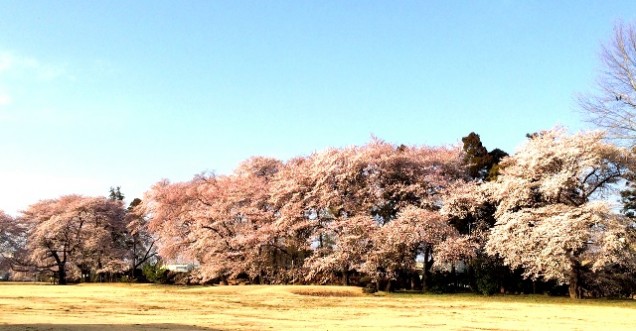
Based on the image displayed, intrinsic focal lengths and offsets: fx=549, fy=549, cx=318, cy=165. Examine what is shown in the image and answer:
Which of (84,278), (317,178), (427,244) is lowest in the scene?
(84,278)

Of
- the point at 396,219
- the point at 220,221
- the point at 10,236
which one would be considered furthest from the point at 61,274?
the point at 396,219

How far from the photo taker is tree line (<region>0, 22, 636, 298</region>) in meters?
28.3

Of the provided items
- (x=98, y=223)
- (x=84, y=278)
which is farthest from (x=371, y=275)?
(x=84, y=278)

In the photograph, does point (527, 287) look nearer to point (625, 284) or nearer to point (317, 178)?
point (625, 284)

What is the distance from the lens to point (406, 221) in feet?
110

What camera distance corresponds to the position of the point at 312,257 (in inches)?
1432

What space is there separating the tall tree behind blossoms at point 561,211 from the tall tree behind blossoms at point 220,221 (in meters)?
16.7

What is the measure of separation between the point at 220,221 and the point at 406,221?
1542 centimetres

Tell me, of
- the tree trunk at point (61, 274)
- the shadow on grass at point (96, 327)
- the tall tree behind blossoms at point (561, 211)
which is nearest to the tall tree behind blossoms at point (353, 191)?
the tall tree behind blossoms at point (561, 211)

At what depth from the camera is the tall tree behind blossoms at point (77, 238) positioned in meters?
51.2

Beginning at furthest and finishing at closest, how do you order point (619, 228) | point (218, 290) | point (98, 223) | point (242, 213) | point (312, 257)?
1. point (98, 223)
2. point (242, 213)
3. point (312, 257)
4. point (218, 290)
5. point (619, 228)

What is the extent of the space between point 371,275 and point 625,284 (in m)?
13.9

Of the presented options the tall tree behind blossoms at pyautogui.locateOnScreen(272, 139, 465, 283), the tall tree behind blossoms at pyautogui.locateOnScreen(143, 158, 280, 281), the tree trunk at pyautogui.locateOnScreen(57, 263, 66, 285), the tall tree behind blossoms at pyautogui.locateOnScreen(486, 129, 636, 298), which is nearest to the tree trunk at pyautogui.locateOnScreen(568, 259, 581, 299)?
the tall tree behind blossoms at pyautogui.locateOnScreen(486, 129, 636, 298)

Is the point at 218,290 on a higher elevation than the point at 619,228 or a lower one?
lower
